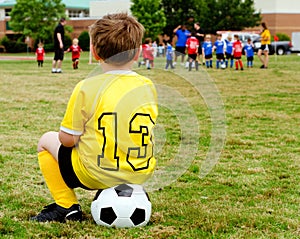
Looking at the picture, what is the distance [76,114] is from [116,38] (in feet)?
1.60

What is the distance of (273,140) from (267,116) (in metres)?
2.09

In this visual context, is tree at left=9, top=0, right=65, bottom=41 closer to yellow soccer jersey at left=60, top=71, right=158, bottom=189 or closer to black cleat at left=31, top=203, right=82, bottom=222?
black cleat at left=31, top=203, right=82, bottom=222

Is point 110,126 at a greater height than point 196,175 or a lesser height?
greater

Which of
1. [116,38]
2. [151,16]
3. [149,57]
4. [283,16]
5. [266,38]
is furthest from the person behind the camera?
[283,16]

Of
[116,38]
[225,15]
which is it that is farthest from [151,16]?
[116,38]

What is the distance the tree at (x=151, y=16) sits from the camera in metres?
56.1

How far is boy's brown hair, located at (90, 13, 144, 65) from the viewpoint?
11.2ft

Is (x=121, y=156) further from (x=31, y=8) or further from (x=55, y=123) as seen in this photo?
(x=31, y=8)

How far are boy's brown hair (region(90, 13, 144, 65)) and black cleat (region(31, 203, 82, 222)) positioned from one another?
952mm

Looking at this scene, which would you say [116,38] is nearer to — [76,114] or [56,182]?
[76,114]

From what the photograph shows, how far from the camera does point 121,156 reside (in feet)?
11.4

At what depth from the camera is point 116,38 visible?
340 cm

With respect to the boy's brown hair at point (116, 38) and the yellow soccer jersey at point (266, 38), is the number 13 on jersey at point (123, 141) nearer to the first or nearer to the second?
the boy's brown hair at point (116, 38)

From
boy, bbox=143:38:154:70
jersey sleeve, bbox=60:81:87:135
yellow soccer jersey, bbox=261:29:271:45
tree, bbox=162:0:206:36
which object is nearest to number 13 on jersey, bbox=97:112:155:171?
jersey sleeve, bbox=60:81:87:135
